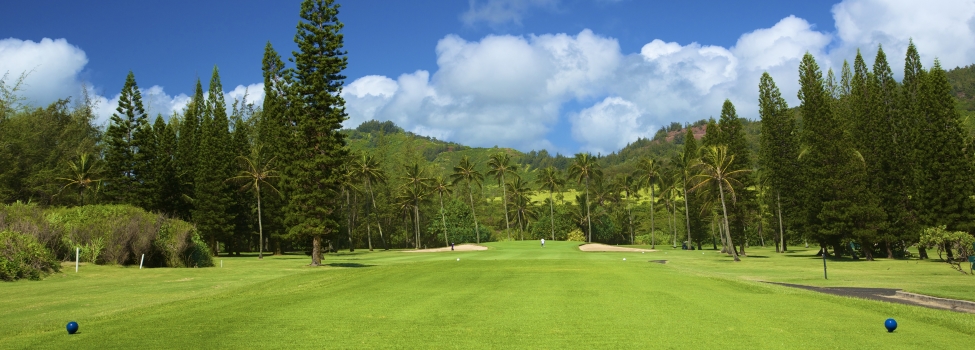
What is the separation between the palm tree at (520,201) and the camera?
93500mm

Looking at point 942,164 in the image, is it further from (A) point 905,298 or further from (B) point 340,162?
(B) point 340,162

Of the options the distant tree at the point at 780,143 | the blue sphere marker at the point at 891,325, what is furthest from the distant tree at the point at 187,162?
the blue sphere marker at the point at 891,325

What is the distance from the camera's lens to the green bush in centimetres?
2033

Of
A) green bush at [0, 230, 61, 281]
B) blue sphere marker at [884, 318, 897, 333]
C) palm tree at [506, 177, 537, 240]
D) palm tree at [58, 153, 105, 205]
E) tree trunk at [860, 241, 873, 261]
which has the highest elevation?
palm tree at [58, 153, 105, 205]

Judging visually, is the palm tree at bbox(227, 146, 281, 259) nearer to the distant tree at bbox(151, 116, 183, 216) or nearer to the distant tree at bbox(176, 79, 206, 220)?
the distant tree at bbox(176, 79, 206, 220)

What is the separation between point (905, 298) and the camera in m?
16.4

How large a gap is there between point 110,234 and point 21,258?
8.24 meters

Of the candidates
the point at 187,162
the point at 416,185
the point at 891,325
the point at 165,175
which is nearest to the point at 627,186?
the point at 416,185

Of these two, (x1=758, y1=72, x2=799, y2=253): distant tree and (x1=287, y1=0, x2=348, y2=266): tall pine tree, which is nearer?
(x1=287, y1=0, x2=348, y2=266): tall pine tree

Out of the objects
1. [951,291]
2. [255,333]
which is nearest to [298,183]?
[255,333]

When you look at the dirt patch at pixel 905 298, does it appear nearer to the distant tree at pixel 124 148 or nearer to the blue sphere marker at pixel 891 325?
the blue sphere marker at pixel 891 325

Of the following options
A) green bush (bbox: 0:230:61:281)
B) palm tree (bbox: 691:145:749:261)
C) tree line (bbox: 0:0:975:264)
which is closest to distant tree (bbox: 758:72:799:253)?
tree line (bbox: 0:0:975:264)

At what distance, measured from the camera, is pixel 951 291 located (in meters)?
17.0

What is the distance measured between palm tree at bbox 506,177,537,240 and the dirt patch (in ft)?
239
